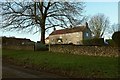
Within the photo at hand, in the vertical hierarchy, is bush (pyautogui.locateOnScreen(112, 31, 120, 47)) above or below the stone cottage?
below

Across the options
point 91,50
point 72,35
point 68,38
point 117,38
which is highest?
point 72,35

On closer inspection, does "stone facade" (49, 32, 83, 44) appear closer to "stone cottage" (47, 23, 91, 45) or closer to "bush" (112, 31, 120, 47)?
"stone cottage" (47, 23, 91, 45)

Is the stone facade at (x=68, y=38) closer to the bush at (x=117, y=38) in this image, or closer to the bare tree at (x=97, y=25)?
the bare tree at (x=97, y=25)

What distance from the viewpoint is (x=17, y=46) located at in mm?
43594

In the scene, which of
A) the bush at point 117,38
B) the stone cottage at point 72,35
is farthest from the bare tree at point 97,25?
the bush at point 117,38

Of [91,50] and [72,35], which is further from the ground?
[72,35]

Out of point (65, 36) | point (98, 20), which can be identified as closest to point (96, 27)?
point (98, 20)

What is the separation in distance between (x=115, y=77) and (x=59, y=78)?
294 centimetres

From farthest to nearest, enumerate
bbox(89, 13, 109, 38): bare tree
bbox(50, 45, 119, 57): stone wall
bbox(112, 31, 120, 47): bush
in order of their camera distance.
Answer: bbox(89, 13, 109, 38): bare tree, bbox(112, 31, 120, 47): bush, bbox(50, 45, 119, 57): stone wall

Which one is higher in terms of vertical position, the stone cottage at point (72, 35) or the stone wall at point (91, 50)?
the stone cottage at point (72, 35)

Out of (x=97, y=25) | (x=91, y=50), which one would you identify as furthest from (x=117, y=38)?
(x=97, y=25)

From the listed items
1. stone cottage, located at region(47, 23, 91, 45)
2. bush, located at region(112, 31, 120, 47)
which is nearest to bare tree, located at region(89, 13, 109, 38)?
stone cottage, located at region(47, 23, 91, 45)

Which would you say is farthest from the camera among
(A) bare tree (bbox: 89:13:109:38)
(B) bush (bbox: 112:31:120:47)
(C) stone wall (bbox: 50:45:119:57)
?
(A) bare tree (bbox: 89:13:109:38)

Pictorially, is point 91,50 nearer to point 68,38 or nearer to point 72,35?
point 72,35
